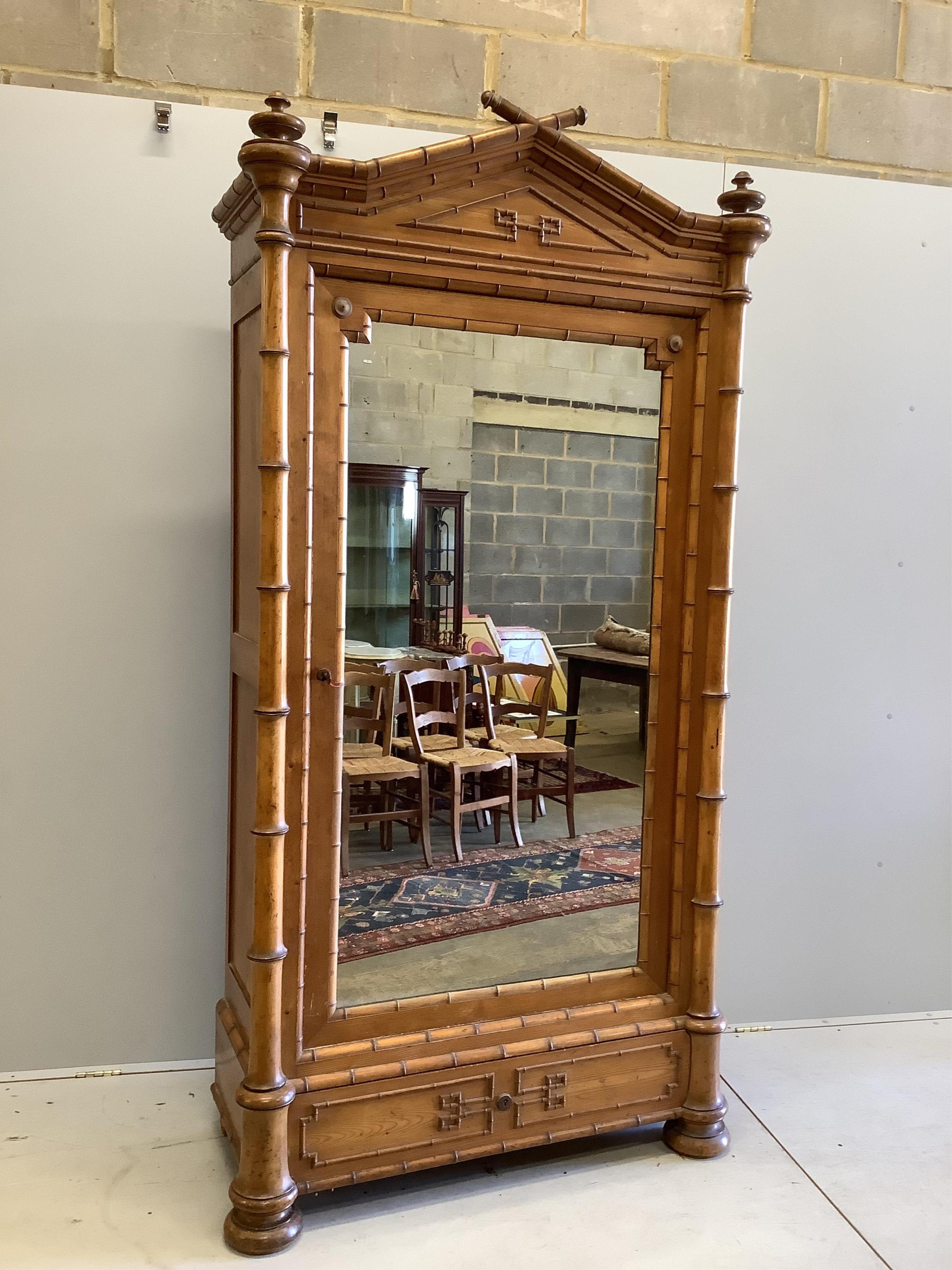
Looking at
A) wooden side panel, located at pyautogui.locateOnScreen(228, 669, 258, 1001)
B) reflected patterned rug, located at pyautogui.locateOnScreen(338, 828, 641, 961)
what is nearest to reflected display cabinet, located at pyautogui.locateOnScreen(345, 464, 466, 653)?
wooden side panel, located at pyautogui.locateOnScreen(228, 669, 258, 1001)

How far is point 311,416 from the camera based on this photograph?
6.57 ft

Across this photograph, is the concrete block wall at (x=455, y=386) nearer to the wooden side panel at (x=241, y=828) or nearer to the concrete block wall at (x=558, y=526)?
the concrete block wall at (x=558, y=526)

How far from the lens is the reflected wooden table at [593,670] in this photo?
2254 mm

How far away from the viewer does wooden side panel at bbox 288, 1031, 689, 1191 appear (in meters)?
2.09

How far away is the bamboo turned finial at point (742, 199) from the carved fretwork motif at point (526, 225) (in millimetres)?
368

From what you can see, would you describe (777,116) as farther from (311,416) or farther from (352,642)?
(352,642)

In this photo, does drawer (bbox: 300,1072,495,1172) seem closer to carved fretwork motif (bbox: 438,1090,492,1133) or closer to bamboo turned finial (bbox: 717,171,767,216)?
carved fretwork motif (bbox: 438,1090,492,1133)

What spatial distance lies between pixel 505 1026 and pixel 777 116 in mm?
2556

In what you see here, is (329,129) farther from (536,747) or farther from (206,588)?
(536,747)

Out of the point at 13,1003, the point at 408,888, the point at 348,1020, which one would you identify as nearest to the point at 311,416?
the point at 408,888

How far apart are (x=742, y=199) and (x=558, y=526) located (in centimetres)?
78

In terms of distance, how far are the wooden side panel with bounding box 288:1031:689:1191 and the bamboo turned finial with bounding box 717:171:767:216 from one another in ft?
5.81

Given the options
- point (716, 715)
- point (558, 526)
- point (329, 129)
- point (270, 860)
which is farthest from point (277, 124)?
point (716, 715)

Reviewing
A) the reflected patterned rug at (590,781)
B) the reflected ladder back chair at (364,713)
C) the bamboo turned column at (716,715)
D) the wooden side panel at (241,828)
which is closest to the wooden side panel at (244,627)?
the wooden side panel at (241,828)
